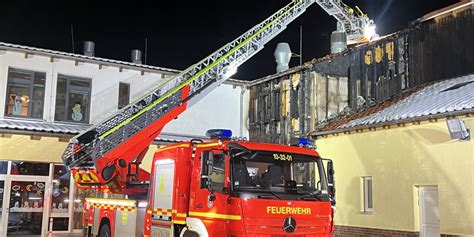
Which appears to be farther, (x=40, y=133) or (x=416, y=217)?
(x=40, y=133)

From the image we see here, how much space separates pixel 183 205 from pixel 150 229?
1.32 metres

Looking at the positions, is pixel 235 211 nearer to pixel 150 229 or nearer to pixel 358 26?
pixel 150 229

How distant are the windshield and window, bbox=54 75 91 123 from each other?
11.4 meters

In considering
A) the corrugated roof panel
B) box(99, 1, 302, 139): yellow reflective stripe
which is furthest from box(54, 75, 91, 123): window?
the corrugated roof panel

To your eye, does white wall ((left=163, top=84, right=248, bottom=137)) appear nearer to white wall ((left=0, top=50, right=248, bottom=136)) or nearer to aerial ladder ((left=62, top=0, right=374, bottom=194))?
white wall ((left=0, top=50, right=248, bottom=136))

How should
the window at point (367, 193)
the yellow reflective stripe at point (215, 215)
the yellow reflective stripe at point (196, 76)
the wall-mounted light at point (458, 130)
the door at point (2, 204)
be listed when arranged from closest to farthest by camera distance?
the yellow reflective stripe at point (215, 215), the wall-mounted light at point (458, 130), the yellow reflective stripe at point (196, 76), the window at point (367, 193), the door at point (2, 204)

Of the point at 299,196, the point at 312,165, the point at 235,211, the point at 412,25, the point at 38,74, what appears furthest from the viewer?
the point at 38,74

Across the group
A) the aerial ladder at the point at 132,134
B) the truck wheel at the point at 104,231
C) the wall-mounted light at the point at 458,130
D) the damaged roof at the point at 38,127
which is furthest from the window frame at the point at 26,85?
the wall-mounted light at the point at 458,130

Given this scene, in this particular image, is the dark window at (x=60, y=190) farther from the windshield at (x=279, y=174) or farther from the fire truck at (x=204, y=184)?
the windshield at (x=279, y=174)

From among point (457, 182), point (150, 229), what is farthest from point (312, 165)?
point (457, 182)

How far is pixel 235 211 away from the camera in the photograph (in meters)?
7.37

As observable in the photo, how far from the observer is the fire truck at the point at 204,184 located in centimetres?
751

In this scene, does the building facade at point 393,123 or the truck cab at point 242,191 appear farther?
the building facade at point 393,123

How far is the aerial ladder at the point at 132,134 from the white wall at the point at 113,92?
4486 mm
